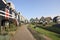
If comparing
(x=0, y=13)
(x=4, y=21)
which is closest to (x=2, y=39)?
(x=0, y=13)

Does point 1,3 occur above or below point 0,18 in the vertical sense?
above

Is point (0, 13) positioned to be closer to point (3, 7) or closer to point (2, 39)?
point (3, 7)

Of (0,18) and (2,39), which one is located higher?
(0,18)

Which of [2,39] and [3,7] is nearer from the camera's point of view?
[2,39]

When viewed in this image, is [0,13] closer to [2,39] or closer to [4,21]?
[4,21]

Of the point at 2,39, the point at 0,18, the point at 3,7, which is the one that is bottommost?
the point at 2,39

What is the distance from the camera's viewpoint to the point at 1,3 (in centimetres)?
3597

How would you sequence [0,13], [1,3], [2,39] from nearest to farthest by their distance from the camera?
[2,39] → [0,13] → [1,3]

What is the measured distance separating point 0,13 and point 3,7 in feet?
17.2

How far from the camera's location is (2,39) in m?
16.8

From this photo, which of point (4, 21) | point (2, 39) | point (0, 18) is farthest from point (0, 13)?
point (2, 39)

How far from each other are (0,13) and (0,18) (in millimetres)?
1227

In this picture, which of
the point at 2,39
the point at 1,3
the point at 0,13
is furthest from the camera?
the point at 1,3

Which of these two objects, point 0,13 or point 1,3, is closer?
point 0,13
